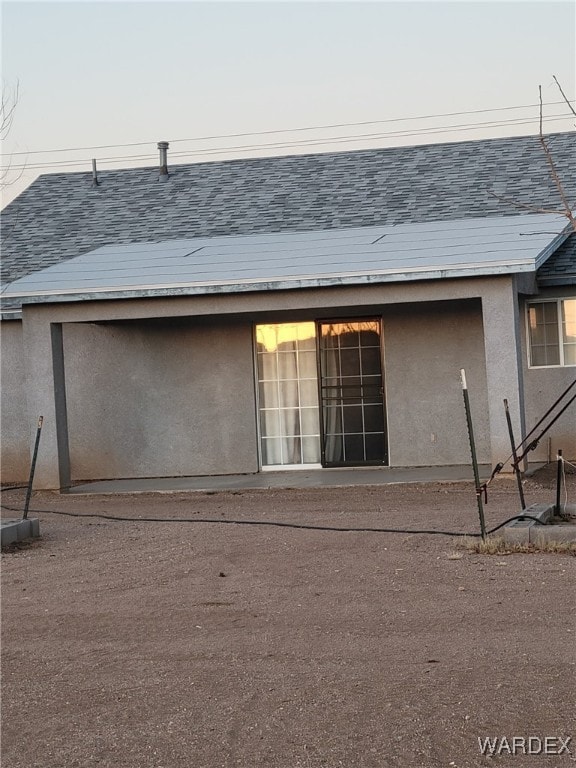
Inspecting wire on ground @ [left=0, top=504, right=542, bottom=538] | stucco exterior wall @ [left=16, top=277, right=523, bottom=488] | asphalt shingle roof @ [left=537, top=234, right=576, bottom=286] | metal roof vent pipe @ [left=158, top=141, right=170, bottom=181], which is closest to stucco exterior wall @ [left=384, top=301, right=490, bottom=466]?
stucco exterior wall @ [left=16, top=277, right=523, bottom=488]

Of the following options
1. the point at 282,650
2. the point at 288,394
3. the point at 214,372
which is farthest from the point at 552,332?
the point at 282,650

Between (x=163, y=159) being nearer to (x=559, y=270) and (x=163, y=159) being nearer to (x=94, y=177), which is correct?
(x=94, y=177)

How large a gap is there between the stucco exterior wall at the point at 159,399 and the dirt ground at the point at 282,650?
621 centimetres

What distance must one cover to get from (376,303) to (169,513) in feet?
12.8

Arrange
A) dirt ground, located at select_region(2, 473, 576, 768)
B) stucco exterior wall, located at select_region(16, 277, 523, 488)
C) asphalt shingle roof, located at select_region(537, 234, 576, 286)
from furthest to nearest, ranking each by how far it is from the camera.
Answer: asphalt shingle roof, located at select_region(537, 234, 576, 286) → stucco exterior wall, located at select_region(16, 277, 523, 488) → dirt ground, located at select_region(2, 473, 576, 768)

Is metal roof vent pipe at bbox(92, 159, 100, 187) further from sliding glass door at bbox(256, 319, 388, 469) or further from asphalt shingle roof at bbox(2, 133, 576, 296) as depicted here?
sliding glass door at bbox(256, 319, 388, 469)

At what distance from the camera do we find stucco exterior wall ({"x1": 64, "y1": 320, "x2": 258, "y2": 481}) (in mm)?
16984

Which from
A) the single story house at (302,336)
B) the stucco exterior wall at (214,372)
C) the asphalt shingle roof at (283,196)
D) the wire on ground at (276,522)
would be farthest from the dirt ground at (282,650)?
the asphalt shingle roof at (283,196)

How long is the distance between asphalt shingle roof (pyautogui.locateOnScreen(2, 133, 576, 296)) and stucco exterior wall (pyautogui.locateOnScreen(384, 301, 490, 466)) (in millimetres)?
2376

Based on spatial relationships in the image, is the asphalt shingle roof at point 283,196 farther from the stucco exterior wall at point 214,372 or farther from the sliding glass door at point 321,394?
the sliding glass door at point 321,394

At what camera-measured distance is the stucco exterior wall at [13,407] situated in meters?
17.4

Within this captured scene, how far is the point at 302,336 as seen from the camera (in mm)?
16844

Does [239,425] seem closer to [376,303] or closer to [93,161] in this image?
[376,303]

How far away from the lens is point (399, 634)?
6.68 metres
